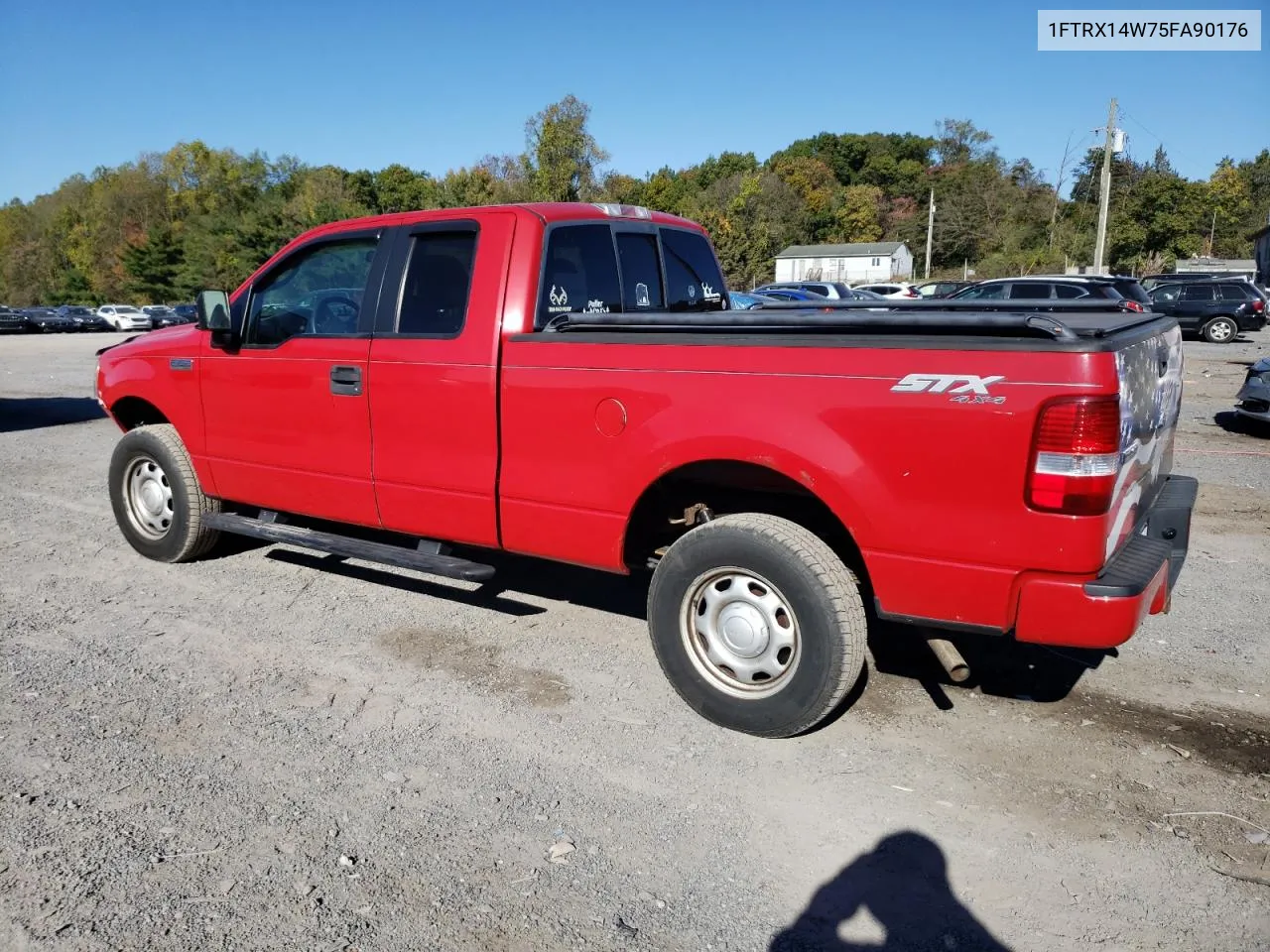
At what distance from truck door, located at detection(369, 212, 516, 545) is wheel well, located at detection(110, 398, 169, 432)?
2289mm

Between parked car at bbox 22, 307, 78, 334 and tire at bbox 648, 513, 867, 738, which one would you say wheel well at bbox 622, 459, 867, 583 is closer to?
tire at bbox 648, 513, 867, 738

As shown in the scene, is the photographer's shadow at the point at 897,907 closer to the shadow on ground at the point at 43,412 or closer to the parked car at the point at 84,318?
the shadow on ground at the point at 43,412

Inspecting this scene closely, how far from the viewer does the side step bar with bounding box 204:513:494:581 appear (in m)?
4.58

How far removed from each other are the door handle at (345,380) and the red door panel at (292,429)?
0.02 m

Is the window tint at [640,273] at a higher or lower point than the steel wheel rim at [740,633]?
higher

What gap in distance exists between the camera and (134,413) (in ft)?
21.1

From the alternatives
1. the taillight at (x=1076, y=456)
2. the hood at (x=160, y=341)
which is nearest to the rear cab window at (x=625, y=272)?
the taillight at (x=1076, y=456)

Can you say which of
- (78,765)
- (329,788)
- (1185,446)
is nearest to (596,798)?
(329,788)

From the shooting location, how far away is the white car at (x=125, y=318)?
2063 inches

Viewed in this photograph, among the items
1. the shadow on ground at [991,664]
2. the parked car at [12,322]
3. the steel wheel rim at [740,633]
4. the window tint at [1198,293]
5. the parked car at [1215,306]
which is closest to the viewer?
the steel wheel rim at [740,633]

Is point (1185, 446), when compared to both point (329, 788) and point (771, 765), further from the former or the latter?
point (329, 788)

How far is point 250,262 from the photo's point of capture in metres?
69.5

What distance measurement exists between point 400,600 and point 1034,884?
3702 mm

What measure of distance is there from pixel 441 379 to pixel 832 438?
194cm
